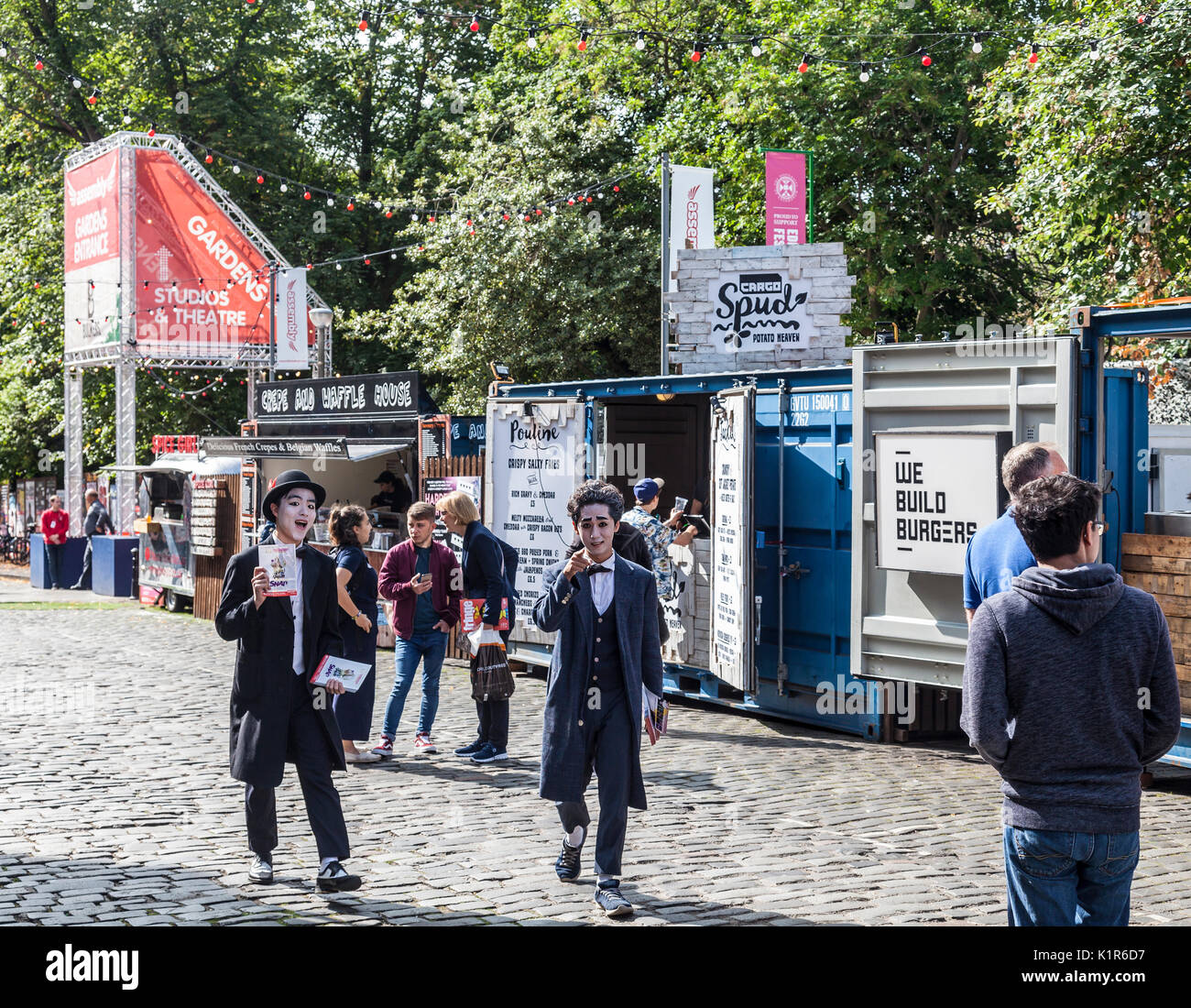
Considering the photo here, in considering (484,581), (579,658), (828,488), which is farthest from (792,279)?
(579,658)

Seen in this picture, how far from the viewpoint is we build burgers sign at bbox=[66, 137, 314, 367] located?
93.7ft

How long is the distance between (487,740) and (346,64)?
106ft

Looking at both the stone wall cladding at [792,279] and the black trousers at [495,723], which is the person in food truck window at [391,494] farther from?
the black trousers at [495,723]

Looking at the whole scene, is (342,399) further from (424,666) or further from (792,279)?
(424,666)

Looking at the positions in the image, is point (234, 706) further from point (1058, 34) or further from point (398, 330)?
point (398, 330)

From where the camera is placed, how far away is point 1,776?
9633 millimetres

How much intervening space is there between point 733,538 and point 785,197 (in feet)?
26.9

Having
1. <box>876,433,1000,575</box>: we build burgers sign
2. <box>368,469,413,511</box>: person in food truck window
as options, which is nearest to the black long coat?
<box>876,433,1000,575</box>: we build burgers sign

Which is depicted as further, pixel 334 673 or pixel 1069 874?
pixel 334 673

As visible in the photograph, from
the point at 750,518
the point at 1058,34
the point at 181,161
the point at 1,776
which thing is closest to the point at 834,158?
the point at 1058,34

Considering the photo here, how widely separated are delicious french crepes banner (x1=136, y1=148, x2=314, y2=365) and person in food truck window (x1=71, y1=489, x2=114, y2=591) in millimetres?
3172

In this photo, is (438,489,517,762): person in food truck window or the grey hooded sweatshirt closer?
the grey hooded sweatshirt

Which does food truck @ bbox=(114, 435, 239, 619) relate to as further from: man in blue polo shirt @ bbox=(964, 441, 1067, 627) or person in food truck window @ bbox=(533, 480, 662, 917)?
man in blue polo shirt @ bbox=(964, 441, 1067, 627)

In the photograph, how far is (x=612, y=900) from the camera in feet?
20.8
